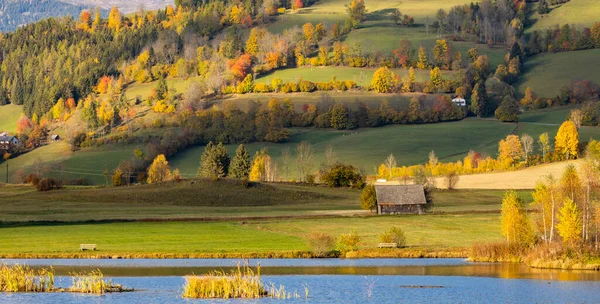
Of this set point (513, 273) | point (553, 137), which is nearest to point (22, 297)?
point (513, 273)

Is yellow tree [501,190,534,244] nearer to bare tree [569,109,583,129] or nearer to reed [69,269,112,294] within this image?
reed [69,269,112,294]

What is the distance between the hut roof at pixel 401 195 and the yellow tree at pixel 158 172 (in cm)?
6243

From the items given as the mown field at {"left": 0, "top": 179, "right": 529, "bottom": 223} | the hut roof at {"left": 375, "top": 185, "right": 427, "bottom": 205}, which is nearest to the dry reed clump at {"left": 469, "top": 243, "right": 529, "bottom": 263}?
the mown field at {"left": 0, "top": 179, "right": 529, "bottom": 223}

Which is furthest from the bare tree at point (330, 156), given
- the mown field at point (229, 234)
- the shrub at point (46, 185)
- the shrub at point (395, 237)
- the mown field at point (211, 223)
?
the shrub at point (395, 237)

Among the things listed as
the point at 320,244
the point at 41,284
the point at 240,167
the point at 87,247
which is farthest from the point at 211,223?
the point at 240,167

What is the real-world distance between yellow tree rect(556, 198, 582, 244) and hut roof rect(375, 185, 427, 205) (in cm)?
4576

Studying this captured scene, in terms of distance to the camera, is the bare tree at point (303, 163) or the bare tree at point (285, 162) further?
the bare tree at point (285, 162)

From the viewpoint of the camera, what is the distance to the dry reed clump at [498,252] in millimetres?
67562

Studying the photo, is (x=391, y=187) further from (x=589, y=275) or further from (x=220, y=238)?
(x=589, y=275)

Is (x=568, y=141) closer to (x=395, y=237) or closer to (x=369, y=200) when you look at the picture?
(x=369, y=200)

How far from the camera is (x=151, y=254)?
73.9m

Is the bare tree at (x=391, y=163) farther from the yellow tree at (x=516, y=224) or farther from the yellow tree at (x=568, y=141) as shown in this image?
the yellow tree at (x=516, y=224)

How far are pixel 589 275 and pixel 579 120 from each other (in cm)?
13926

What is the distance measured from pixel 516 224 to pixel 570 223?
454cm
